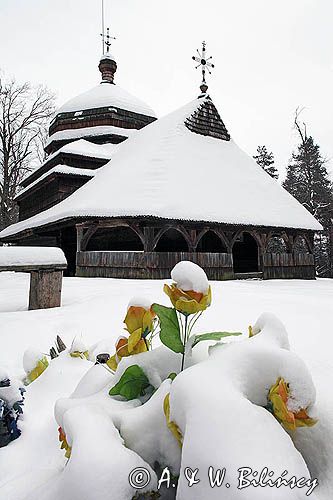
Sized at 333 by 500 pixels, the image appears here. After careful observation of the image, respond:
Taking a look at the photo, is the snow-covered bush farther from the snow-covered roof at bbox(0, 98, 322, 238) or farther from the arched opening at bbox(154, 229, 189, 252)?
the arched opening at bbox(154, 229, 189, 252)

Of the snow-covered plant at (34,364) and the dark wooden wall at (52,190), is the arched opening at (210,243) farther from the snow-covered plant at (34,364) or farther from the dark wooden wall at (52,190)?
the snow-covered plant at (34,364)

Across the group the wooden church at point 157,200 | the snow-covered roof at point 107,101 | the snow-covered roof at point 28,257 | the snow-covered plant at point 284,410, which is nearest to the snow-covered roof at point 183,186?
the wooden church at point 157,200

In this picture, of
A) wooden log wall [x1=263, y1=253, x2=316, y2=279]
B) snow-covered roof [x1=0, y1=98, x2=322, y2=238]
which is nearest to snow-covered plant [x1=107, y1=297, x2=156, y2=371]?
snow-covered roof [x1=0, y1=98, x2=322, y2=238]

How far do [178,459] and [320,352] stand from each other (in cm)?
183

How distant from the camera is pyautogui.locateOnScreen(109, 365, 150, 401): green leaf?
2.61 ft

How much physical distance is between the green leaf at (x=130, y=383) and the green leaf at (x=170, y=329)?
3.9 inches

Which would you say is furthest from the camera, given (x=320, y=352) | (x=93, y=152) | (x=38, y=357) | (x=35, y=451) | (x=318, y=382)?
(x=93, y=152)

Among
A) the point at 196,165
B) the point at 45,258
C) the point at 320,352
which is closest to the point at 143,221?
the point at 196,165

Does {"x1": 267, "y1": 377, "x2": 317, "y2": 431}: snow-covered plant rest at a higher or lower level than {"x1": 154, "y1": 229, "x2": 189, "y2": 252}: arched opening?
lower

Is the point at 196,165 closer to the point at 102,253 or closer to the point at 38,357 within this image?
the point at 102,253

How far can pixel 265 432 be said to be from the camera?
537 millimetres

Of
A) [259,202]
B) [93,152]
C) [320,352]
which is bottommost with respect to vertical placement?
[320,352]

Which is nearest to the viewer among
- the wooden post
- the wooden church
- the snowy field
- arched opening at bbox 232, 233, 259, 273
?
the snowy field

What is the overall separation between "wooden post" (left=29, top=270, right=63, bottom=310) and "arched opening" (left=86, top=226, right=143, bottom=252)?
7919 mm
